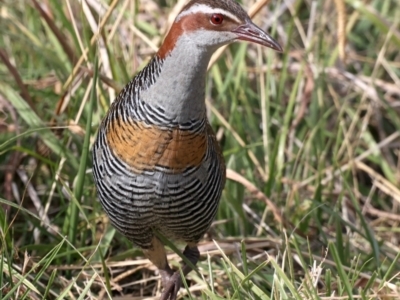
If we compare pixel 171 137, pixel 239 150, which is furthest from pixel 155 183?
pixel 239 150

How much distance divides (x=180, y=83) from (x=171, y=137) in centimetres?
19

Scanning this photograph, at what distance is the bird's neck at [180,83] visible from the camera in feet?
8.89

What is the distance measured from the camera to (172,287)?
3.25 m

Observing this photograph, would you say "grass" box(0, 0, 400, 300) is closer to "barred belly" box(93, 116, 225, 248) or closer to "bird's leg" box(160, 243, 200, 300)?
"bird's leg" box(160, 243, 200, 300)

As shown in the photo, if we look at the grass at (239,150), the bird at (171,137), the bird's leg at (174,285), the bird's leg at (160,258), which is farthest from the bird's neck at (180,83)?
the bird's leg at (174,285)

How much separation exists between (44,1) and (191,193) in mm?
1925

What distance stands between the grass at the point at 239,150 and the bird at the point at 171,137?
0.22 meters

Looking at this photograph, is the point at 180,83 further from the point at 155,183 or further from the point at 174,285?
the point at 174,285

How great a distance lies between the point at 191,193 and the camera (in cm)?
291

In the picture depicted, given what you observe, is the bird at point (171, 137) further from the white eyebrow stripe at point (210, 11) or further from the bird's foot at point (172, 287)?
the bird's foot at point (172, 287)

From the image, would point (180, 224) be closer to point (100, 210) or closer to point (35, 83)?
point (100, 210)

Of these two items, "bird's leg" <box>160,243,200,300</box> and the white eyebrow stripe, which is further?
"bird's leg" <box>160,243,200,300</box>

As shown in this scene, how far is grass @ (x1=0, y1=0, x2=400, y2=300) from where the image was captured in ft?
10.9

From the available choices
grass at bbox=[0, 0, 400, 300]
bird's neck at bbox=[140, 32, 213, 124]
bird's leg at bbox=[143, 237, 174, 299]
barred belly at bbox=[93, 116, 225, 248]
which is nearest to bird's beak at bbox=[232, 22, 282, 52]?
bird's neck at bbox=[140, 32, 213, 124]
